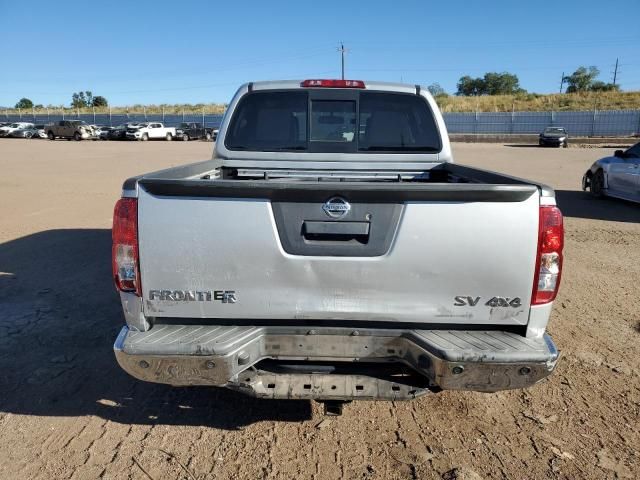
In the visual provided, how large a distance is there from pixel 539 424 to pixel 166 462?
238 cm

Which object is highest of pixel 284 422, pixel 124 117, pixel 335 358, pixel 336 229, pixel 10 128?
pixel 124 117

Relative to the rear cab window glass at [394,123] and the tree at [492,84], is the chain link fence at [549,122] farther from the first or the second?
the tree at [492,84]

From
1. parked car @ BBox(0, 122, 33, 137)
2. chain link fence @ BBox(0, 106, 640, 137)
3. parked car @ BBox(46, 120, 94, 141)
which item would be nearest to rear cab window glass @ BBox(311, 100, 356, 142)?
parked car @ BBox(46, 120, 94, 141)

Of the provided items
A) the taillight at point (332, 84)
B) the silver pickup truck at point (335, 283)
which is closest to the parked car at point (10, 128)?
the taillight at point (332, 84)

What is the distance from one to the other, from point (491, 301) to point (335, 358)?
865 mm

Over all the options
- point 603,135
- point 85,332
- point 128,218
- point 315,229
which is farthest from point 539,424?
point 603,135

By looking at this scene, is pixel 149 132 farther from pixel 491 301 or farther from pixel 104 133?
pixel 491 301

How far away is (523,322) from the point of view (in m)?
2.56

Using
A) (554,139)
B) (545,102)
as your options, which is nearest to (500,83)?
(545,102)

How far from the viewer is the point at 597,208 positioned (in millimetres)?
11055

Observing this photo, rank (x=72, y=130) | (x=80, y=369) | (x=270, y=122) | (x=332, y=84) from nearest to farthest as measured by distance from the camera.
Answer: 1. (x=80, y=369)
2. (x=332, y=84)
3. (x=270, y=122)
4. (x=72, y=130)

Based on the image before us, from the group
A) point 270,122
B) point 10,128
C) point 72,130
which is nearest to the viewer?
point 270,122

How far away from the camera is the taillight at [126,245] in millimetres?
2471

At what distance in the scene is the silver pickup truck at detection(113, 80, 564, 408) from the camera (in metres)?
2.43
